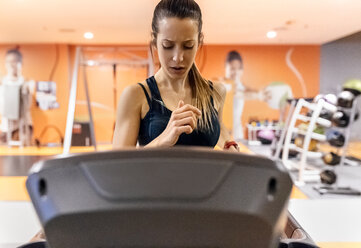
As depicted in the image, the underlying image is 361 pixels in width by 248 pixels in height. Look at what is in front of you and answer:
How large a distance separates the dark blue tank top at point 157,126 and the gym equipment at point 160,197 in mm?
615

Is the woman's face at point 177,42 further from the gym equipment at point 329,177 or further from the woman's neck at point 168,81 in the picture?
the gym equipment at point 329,177

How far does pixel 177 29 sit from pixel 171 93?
252 mm

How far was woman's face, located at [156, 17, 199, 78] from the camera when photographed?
2.99 ft

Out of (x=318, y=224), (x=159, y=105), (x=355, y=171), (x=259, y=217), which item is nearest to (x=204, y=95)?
(x=159, y=105)

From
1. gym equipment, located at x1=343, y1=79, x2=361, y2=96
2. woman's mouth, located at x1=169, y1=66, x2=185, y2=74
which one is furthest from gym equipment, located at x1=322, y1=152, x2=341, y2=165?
woman's mouth, located at x1=169, y1=66, x2=185, y2=74

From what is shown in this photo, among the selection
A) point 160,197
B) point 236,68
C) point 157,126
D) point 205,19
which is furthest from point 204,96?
point 236,68

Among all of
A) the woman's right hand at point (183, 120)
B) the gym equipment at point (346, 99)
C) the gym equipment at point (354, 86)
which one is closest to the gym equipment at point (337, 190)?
the gym equipment at point (346, 99)

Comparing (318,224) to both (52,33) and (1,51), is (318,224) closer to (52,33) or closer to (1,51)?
(52,33)

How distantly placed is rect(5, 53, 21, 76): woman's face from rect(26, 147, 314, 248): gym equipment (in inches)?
327

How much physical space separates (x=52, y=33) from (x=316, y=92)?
5887 mm

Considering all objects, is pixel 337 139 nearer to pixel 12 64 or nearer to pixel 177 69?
pixel 177 69

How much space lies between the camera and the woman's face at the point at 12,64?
25.7ft

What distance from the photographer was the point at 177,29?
909mm

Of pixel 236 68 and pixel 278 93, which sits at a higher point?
pixel 236 68
